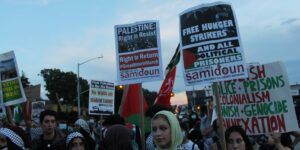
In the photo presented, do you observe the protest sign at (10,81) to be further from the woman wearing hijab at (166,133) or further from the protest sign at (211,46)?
the woman wearing hijab at (166,133)

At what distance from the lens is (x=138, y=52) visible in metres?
7.22

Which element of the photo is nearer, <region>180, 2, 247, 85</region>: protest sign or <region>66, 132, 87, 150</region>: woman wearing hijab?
<region>66, 132, 87, 150</region>: woman wearing hijab

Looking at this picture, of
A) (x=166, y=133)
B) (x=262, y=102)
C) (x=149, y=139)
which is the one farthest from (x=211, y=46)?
(x=166, y=133)

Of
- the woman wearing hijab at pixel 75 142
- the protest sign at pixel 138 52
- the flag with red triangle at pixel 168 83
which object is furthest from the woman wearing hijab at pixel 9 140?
the flag with red triangle at pixel 168 83

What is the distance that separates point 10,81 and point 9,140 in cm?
386

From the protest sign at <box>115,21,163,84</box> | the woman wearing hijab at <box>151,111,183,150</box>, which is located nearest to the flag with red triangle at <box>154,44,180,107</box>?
the protest sign at <box>115,21,163,84</box>

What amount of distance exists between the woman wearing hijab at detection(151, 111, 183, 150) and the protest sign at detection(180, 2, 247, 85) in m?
2.04

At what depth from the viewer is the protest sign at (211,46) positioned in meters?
5.89

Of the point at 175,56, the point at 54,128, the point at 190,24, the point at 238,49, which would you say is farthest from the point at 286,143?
the point at 54,128

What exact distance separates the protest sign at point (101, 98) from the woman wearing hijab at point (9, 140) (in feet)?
24.4

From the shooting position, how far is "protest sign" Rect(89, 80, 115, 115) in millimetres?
13539

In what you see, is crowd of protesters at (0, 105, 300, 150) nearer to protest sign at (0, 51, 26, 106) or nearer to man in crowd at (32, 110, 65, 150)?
man in crowd at (32, 110, 65, 150)

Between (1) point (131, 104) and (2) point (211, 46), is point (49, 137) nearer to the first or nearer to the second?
(2) point (211, 46)

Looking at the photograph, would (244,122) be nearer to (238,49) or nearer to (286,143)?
(286,143)
